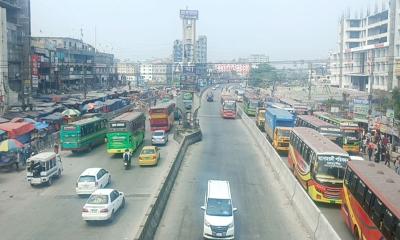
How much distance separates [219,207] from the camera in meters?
16.8

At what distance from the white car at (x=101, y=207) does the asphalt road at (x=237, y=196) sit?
192 centimetres

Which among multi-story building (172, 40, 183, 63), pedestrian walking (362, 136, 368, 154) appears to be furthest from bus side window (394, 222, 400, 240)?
multi-story building (172, 40, 183, 63)

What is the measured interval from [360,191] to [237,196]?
796 cm

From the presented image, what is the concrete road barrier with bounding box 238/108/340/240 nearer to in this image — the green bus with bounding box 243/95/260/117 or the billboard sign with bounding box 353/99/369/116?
the billboard sign with bounding box 353/99/369/116

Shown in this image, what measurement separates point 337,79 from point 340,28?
1207 cm

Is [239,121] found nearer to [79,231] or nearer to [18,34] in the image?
[18,34]

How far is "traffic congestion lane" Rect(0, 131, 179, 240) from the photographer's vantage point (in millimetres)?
16656

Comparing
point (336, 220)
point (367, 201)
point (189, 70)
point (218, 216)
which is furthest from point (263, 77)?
point (367, 201)

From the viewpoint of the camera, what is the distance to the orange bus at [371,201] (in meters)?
12.1

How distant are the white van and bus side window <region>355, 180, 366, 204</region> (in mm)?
4122

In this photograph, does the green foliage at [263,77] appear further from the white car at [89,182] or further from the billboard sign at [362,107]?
the white car at [89,182]

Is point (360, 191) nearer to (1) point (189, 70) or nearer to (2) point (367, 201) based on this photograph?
(2) point (367, 201)

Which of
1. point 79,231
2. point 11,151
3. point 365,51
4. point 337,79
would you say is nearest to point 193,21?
point 337,79

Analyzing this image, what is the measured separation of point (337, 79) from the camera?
11375cm
